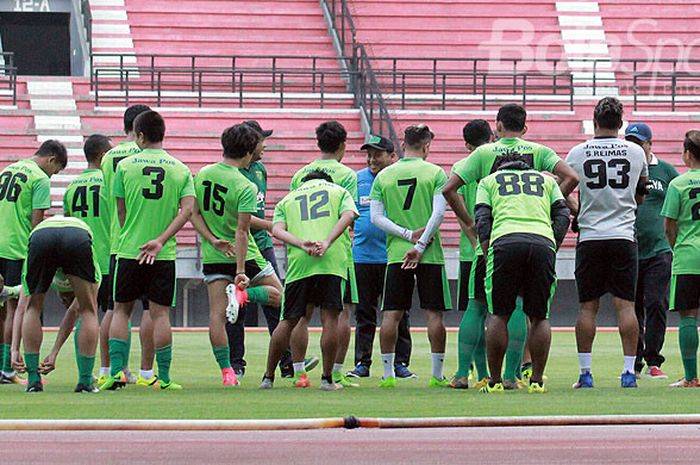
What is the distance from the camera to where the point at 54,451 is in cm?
800

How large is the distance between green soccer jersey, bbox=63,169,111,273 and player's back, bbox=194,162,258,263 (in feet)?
3.02

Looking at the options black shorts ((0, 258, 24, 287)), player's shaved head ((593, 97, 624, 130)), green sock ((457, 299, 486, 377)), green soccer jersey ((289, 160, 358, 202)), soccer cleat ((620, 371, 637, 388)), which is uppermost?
player's shaved head ((593, 97, 624, 130))

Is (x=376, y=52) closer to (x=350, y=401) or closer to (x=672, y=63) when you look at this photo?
(x=672, y=63)

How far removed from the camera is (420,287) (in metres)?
12.4

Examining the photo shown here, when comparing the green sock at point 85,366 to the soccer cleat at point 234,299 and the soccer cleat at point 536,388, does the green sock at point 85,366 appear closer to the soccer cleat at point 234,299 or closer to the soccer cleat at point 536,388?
the soccer cleat at point 234,299

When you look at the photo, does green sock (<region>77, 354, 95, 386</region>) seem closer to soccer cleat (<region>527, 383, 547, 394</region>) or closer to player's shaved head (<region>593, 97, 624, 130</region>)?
soccer cleat (<region>527, 383, 547, 394</region>)

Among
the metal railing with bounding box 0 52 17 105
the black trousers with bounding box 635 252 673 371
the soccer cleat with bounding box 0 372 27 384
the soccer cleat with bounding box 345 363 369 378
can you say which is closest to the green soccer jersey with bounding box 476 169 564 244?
the black trousers with bounding box 635 252 673 371

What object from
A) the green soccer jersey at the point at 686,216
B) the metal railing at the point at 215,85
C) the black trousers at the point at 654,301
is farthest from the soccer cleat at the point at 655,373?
the metal railing at the point at 215,85

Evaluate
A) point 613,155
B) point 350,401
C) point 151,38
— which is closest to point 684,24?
point 151,38

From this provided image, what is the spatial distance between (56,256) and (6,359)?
211cm

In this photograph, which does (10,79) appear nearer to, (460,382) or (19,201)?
(19,201)

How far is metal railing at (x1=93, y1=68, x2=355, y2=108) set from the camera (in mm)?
27406

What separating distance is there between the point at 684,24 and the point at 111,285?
2147 centimetres

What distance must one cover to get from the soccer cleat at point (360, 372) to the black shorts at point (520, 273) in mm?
3019
